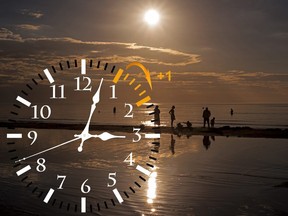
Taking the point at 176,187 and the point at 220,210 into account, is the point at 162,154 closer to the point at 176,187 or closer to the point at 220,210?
the point at 176,187

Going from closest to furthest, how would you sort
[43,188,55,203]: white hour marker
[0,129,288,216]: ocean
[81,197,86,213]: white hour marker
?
[81,197,86,213]: white hour marker < [0,129,288,216]: ocean < [43,188,55,203]: white hour marker

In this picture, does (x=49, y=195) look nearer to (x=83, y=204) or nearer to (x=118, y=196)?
(x=83, y=204)

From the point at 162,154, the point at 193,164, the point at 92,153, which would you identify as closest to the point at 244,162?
the point at 193,164

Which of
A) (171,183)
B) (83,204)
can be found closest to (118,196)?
(83,204)

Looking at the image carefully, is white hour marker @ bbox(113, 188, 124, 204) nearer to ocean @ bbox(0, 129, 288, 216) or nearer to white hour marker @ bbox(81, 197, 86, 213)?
ocean @ bbox(0, 129, 288, 216)

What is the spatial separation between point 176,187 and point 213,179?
8.10 ft

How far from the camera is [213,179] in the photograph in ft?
55.2

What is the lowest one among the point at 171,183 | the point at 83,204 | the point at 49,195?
the point at 83,204

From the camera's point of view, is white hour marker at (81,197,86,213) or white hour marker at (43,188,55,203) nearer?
white hour marker at (81,197,86,213)

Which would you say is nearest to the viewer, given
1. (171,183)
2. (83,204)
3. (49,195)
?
(83,204)

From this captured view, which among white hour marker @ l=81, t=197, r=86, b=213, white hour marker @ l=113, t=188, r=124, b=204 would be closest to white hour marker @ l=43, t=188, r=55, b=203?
white hour marker @ l=81, t=197, r=86, b=213

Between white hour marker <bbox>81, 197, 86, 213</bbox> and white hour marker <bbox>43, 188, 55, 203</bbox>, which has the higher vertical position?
white hour marker <bbox>43, 188, 55, 203</bbox>

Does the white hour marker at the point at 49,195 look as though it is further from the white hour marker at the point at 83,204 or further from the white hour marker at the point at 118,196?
the white hour marker at the point at 118,196

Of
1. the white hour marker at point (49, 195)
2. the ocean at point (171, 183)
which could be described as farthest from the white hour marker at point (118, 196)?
the white hour marker at point (49, 195)
